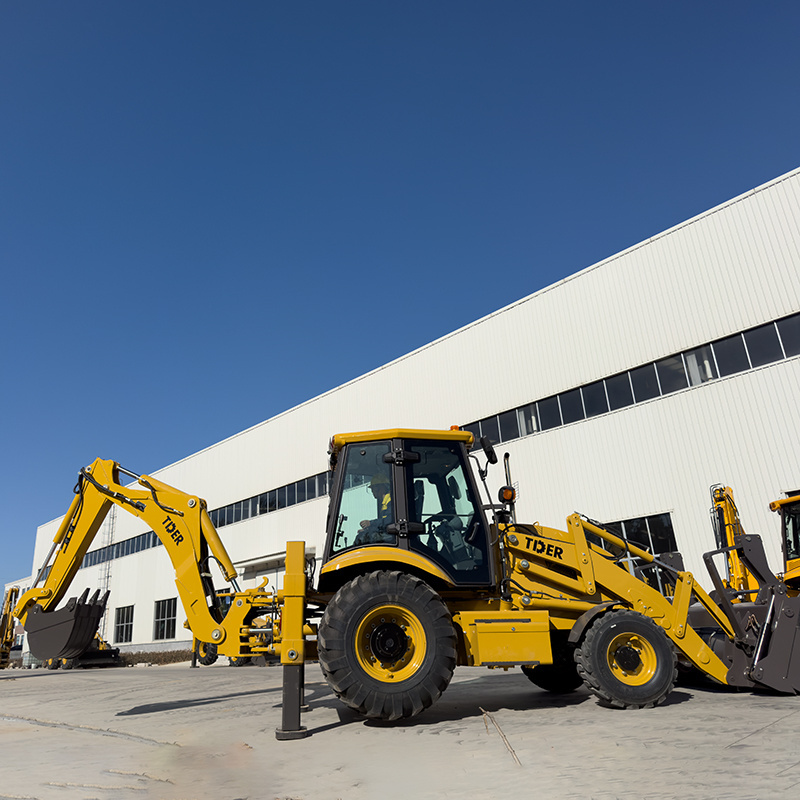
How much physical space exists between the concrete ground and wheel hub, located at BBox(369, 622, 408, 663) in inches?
26.4

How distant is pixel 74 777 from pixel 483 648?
3745 millimetres

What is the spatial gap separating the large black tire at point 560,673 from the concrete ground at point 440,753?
168 mm

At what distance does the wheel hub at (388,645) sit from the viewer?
578 cm

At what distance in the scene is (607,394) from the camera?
17406 millimetres

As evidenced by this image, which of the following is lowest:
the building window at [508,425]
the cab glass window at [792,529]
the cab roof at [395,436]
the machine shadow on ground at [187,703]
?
the machine shadow on ground at [187,703]

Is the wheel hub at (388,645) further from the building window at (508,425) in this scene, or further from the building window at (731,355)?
the building window at (508,425)

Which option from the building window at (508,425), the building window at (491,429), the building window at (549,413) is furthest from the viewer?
the building window at (491,429)

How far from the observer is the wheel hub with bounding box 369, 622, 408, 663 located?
19.0ft

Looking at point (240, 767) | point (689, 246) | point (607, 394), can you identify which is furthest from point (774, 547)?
point (240, 767)

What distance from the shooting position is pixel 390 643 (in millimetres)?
5785

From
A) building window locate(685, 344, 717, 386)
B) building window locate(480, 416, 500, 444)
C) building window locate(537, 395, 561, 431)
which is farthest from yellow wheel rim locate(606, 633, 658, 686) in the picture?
building window locate(480, 416, 500, 444)

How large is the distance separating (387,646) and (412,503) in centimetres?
147

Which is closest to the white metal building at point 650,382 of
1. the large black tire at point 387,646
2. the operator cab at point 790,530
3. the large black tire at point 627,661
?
the operator cab at point 790,530

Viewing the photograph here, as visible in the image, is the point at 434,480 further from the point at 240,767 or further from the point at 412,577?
the point at 240,767
